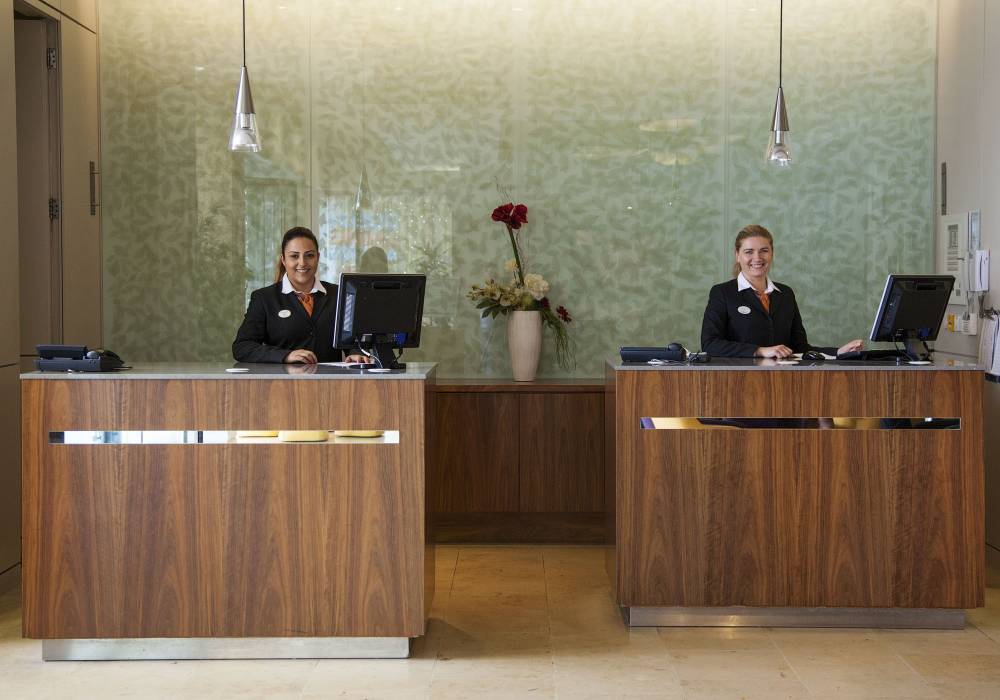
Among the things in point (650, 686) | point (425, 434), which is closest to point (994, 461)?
point (650, 686)

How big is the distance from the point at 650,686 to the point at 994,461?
10.1 ft

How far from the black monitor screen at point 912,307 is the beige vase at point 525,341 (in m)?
2.35

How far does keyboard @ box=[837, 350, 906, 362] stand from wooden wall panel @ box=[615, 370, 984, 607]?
1.11 ft

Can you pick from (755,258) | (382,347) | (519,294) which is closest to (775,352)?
(755,258)

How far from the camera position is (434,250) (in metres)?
7.25

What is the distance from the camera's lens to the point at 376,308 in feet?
15.6

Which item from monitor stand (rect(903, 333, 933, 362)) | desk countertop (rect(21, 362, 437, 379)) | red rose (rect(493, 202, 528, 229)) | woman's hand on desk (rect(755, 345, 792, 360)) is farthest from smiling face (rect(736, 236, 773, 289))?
desk countertop (rect(21, 362, 437, 379))

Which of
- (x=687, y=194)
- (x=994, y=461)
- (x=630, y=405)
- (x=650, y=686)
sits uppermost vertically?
(x=687, y=194)

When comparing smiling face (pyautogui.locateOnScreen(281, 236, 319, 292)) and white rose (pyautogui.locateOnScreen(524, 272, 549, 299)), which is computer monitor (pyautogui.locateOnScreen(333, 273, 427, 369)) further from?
white rose (pyautogui.locateOnScreen(524, 272, 549, 299))

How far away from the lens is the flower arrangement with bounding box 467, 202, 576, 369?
22.8ft

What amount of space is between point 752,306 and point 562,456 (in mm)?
1614

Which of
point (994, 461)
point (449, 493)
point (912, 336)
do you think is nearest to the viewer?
point (912, 336)

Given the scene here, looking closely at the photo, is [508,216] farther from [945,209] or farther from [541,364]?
[945,209]

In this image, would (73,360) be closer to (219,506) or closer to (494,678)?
(219,506)
